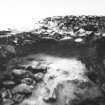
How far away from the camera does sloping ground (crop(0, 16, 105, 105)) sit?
7078 mm

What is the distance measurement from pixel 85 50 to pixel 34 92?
403 cm

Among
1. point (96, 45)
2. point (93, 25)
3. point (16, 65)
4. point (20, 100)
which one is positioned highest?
point (93, 25)

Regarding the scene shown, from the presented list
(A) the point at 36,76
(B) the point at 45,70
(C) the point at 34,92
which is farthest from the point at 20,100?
(B) the point at 45,70

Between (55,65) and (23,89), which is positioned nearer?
(23,89)

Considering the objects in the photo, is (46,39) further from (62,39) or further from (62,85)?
(62,85)

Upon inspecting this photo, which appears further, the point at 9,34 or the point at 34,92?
the point at 9,34

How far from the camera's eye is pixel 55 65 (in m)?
8.95

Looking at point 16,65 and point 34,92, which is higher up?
point 16,65

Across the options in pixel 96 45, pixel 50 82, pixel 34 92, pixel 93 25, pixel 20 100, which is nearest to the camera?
pixel 20 100

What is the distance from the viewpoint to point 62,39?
10.4 meters

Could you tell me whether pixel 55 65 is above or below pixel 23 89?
above

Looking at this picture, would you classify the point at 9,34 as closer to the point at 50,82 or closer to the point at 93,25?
the point at 50,82

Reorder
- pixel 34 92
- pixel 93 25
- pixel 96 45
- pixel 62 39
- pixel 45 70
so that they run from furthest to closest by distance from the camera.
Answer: pixel 93 25 → pixel 62 39 → pixel 96 45 → pixel 45 70 → pixel 34 92

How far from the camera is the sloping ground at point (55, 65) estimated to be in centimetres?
708
